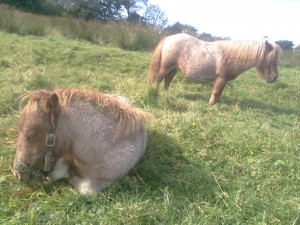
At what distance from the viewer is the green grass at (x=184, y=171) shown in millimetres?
2723

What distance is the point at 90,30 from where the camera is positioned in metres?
13.6

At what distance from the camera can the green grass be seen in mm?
2723

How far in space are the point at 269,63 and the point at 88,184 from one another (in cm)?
510

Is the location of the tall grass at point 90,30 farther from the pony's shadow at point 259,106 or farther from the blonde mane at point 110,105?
the blonde mane at point 110,105

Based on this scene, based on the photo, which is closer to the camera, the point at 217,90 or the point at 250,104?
the point at 217,90


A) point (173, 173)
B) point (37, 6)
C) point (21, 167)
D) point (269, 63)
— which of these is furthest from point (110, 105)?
point (37, 6)

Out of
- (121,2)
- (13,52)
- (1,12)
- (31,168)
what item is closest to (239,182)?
(31,168)

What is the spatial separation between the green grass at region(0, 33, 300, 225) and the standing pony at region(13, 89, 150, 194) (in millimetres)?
161

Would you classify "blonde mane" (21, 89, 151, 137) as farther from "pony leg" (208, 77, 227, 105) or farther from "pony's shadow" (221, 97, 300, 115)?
"pony's shadow" (221, 97, 300, 115)

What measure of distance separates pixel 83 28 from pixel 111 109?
1138 cm

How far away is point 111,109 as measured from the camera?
3.13 m

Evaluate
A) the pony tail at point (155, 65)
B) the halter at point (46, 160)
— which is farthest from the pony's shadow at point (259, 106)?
the halter at point (46, 160)

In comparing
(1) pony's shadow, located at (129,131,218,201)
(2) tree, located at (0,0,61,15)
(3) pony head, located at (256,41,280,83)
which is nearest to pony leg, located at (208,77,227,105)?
(3) pony head, located at (256,41,280,83)

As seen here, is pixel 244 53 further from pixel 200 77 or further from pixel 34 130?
pixel 34 130
